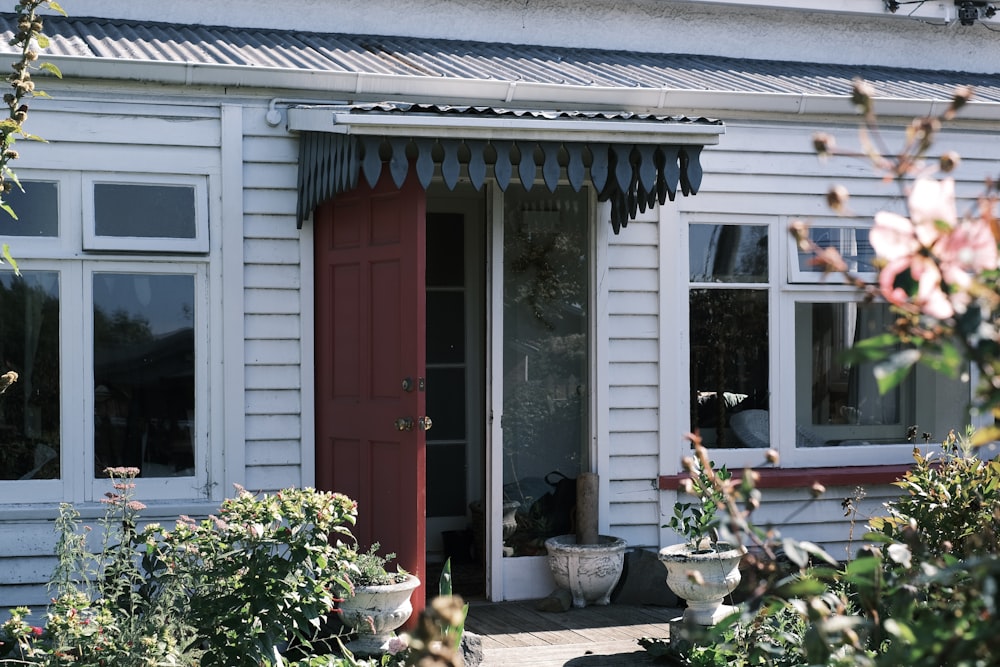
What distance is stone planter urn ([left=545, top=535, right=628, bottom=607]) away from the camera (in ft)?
23.5

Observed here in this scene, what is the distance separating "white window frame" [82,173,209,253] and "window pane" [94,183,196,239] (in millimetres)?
19

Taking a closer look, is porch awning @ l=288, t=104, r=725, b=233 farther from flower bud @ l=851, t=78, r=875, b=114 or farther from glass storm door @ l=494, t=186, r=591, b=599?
flower bud @ l=851, t=78, r=875, b=114

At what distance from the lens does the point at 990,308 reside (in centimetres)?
153

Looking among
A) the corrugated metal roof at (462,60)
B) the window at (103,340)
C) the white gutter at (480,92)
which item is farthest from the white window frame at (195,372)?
the corrugated metal roof at (462,60)

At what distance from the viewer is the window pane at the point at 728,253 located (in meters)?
7.75

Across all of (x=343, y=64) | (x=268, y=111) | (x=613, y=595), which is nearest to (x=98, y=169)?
(x=268, y=111)

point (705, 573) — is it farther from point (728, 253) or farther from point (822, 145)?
point (822, 145)

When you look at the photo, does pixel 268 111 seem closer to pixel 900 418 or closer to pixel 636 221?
pixel 636 221

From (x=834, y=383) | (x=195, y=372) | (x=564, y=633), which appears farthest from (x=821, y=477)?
(x=195, y=372)

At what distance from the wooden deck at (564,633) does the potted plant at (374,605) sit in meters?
0.55

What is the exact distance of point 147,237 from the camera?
6668 mm

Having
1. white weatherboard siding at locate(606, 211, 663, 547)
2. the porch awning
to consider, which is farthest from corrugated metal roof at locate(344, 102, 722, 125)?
white weatherboard siding at locate(606, 211, 663, 547)

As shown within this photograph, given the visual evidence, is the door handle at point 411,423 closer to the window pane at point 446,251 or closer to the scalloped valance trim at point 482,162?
the scalloped valance trim at point 482,162

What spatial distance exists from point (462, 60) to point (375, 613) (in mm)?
3661
